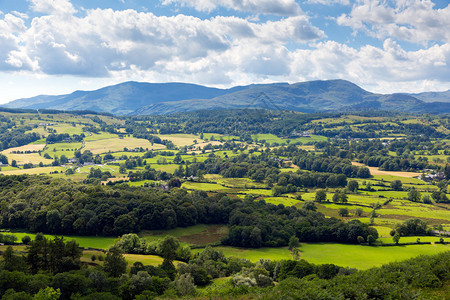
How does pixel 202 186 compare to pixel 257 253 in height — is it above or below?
above

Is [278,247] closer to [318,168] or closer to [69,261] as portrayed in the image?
[69,261]

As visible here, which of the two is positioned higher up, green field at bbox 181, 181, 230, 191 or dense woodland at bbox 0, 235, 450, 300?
dense woodland at bbox 0, 235, 450, 300

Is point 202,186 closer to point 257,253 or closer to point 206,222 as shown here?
point 206,222

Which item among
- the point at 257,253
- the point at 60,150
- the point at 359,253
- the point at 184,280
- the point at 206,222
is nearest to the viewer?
the point at 184,280

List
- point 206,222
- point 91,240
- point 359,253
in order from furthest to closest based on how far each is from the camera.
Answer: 1. point 206,222
2. point 91,240
3. point 359,253

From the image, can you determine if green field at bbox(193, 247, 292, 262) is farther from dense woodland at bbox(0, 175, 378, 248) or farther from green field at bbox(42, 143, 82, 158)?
green field at bbox(42, 143, 82, 158)

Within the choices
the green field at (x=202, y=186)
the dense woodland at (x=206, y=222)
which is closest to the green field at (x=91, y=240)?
the dense woodland at (x=206, y=222)

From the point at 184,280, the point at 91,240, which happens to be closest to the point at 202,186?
the point at 91,240

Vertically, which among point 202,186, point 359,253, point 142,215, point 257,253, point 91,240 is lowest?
point 257,253

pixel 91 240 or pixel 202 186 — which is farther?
pixel 202 186

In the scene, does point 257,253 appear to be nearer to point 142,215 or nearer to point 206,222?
point 206,222

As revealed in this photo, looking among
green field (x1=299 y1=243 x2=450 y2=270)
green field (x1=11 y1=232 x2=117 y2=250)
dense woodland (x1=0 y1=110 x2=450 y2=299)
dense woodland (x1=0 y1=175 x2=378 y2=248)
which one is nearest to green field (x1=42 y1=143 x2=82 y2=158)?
dense woodland (x1=0 y1=110 x2=450 y2=299)
